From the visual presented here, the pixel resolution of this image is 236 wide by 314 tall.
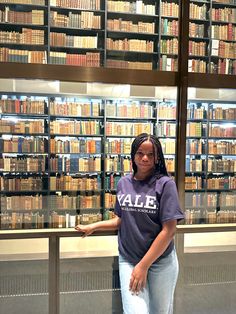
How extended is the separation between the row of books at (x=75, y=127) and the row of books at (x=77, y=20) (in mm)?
1188

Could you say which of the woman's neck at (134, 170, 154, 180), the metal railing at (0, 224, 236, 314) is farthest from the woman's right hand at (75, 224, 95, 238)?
the woman's neck at (134, 170, 154, 180)

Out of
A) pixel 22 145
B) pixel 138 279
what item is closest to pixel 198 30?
pixel 22 145

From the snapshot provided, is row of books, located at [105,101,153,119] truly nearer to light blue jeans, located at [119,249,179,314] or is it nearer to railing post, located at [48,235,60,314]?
railing post, located at [48,235,60,314]

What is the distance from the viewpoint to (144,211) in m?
1.51

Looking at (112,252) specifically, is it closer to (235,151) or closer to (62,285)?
(62,285)

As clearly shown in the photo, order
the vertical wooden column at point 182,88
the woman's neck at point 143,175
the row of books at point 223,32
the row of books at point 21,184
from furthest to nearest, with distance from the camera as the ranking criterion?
the row of books at point 223,32 → the row of books at point 21,184 → the vertical wooden column at point 182,88 → the woman's neck at point 143,175

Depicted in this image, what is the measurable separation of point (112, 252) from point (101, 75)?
119 centimetres

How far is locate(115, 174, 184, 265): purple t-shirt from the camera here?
58.6 inches

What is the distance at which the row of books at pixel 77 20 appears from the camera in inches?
137

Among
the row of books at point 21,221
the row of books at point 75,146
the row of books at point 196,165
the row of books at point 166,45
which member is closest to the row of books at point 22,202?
the row of books at point 21,221

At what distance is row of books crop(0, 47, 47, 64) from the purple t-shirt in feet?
5.92

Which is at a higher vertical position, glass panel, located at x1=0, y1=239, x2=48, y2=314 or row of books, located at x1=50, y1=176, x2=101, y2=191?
row of books, located at x1=50, y1=176, x2=101, y2=191

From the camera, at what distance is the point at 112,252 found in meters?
2.09

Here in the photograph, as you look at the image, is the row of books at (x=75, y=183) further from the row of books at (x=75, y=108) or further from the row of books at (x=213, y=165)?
the row of books at (x=213, y=165)
